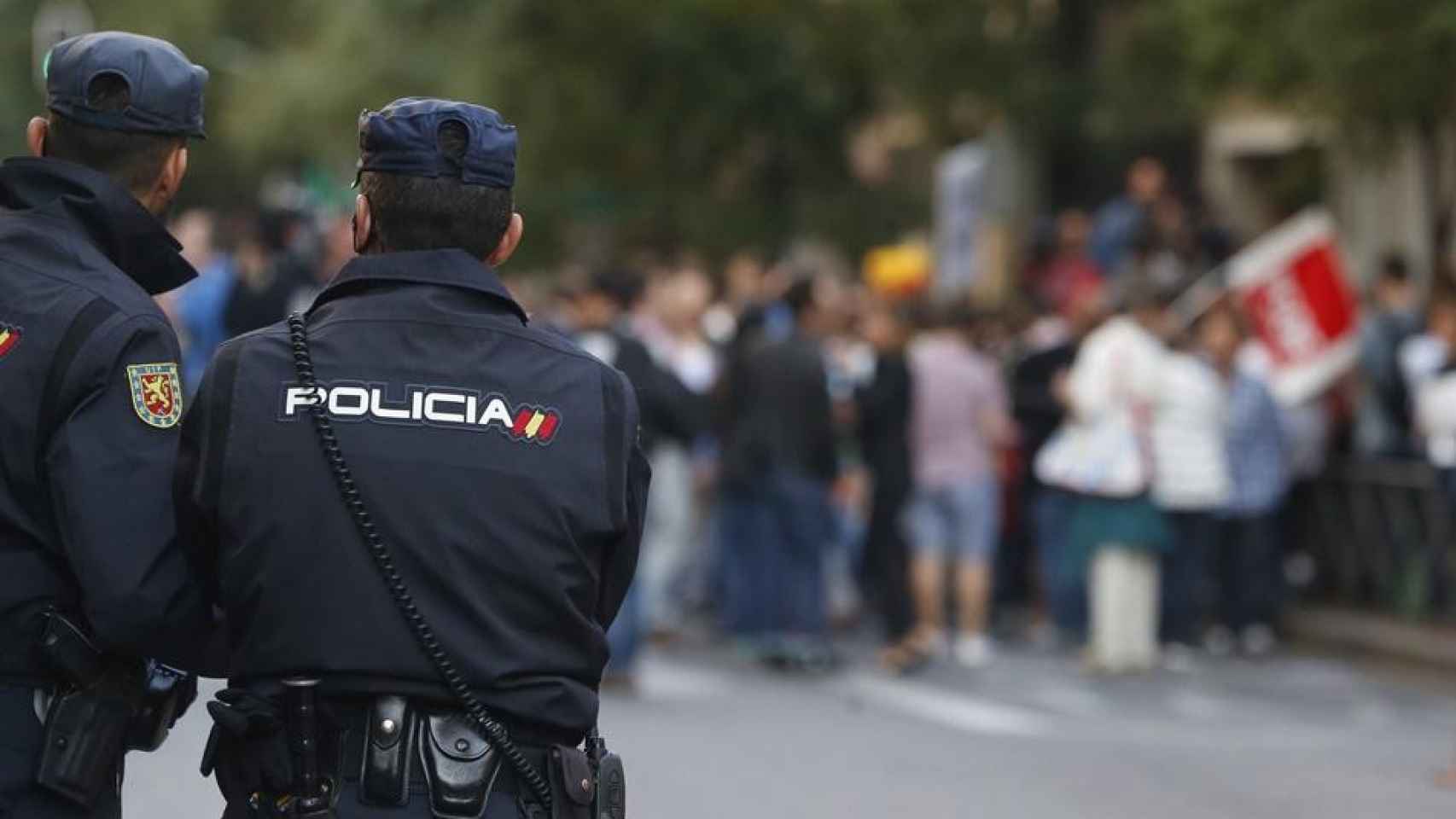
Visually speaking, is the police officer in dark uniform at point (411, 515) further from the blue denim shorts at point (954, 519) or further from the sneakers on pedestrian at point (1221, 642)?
the sneakers on pedestrian at point (1221, 642)

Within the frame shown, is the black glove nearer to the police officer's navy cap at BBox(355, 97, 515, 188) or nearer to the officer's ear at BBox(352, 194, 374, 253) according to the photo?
the officer's ear at BBox(352, 194, 374, 253)

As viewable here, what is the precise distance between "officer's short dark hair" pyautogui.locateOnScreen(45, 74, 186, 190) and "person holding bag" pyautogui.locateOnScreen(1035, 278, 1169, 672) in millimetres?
10678

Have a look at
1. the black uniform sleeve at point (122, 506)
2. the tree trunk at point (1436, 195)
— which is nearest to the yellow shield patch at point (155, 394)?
the black uniform sleeve at point (122, 506)

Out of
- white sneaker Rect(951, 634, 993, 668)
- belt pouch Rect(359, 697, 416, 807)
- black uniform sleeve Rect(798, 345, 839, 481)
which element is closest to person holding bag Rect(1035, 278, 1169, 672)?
white sneaker Rect(951, 634, 993, 668)

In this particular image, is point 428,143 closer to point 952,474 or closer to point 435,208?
point 435,208

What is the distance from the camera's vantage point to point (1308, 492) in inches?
662

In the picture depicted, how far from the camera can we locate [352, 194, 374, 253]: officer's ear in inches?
161

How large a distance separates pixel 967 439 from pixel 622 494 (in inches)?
432

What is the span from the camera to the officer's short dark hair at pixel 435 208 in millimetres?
4031

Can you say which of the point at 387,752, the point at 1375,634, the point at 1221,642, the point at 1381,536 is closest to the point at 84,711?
the point at 387,752

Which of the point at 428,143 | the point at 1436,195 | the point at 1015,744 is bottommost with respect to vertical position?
the point at 1015,744

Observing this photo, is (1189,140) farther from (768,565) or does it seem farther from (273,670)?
(273,670)

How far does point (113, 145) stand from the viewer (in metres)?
4.36

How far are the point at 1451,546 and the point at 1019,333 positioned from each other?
2.85 metres
